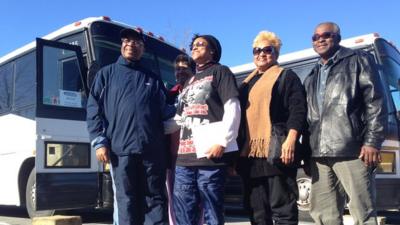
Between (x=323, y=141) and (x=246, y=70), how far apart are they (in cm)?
546

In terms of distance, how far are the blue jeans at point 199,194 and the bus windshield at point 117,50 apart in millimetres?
3289

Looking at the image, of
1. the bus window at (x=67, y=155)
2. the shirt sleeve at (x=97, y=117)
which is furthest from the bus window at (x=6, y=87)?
the shirt sleeve at (x=97, y=117)

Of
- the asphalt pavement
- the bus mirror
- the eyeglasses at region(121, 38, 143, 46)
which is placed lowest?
the asphalt pavement

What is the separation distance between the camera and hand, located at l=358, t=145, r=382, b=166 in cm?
355

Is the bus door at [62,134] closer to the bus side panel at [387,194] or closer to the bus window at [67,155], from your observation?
the bus window at [67,155]

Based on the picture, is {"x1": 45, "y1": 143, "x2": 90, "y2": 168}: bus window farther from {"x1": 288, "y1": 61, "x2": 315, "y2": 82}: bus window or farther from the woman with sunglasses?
{"x1": 288, "y1": 61, "x2": 315, "y2": 82}: bus window

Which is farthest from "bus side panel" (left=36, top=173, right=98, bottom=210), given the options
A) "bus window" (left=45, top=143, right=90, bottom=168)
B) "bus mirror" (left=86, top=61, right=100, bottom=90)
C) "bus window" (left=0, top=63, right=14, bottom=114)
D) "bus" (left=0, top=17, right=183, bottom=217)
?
"bus window" (left=0, top=63, right=14, bottom=114)

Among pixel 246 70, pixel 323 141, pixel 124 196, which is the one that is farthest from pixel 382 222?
pixel 246 70

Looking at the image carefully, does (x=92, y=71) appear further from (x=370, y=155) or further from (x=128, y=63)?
(x=370, y=155)

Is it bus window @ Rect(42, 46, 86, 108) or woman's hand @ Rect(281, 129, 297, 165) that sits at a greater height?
bus window @ Rect(42, 46, 86, 108)

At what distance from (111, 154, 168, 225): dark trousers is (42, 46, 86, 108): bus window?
2763 mm

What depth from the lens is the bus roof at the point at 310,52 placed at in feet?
23.8

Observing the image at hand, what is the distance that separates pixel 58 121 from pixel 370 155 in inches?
163

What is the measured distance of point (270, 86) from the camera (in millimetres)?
3799
